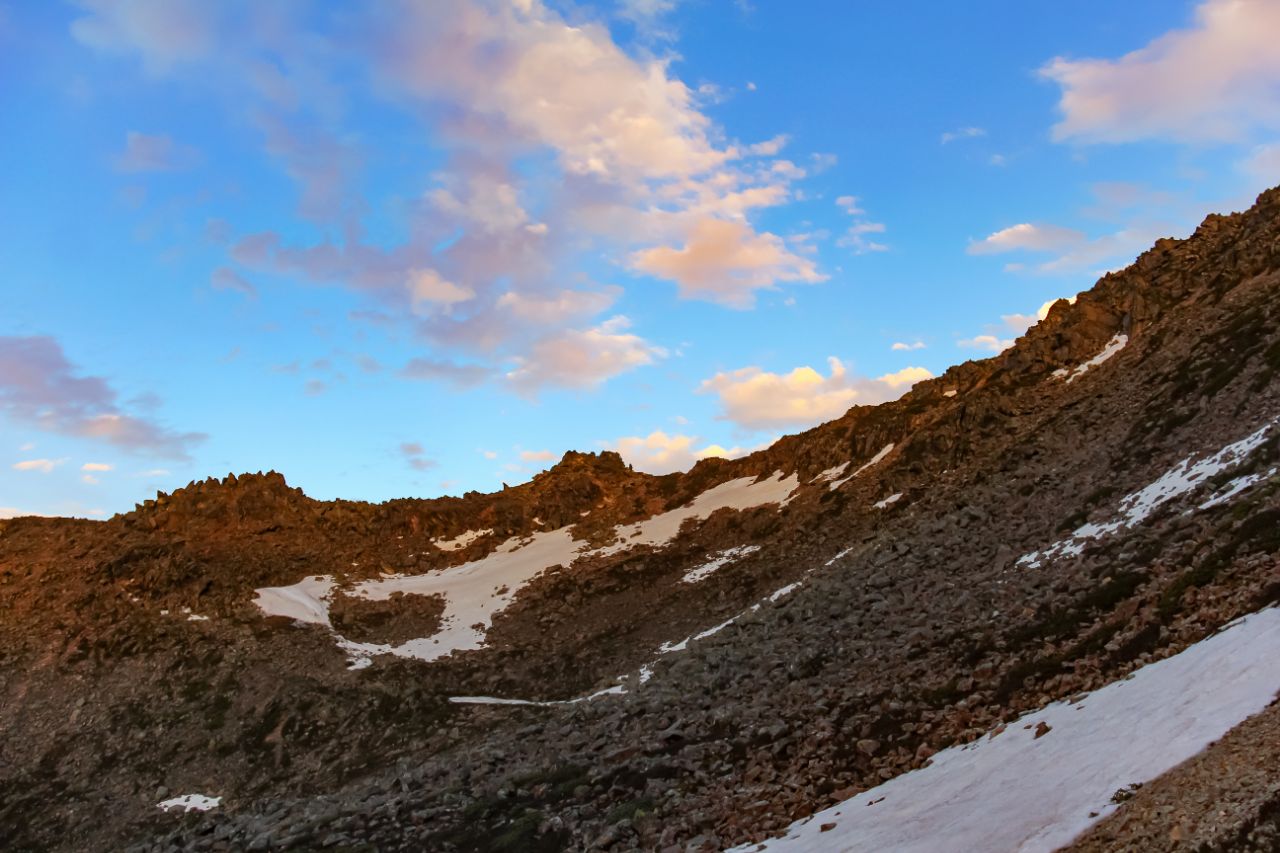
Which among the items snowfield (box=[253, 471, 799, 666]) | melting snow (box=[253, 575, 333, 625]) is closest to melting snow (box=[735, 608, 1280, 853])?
snowfield (box=[253, 471, 799, 666])

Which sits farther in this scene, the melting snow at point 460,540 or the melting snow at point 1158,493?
the melting snow at point 460,540

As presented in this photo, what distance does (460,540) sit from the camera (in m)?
84.2

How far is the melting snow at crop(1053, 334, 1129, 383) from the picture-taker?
60.3 m

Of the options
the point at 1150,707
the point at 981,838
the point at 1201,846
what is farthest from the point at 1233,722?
the point at 981,838

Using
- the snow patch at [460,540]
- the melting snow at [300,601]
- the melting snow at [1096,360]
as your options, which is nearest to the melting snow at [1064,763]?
the melting snow at [1096,360]

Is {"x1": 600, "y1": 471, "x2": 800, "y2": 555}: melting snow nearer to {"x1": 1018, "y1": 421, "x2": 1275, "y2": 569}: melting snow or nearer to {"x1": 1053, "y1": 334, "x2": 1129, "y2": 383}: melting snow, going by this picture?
{"x1": 1053, "y1": 334, "x2": 1129, "y2": 383}: melting snow

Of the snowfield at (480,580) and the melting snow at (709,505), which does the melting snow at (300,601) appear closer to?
the snowfield at (480,580)

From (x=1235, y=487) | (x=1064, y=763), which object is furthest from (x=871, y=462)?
→ (x=1064, y=763)

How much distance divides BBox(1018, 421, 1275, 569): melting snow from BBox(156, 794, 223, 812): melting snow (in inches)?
1685

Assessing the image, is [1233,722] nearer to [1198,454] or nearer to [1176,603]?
[1176,603]

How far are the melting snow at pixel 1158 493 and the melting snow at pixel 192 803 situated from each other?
42792 millimetres

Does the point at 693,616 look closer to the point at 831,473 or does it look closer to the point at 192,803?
the point at 831,473

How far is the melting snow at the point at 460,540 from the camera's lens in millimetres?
82750

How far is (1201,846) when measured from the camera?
36.9ft
